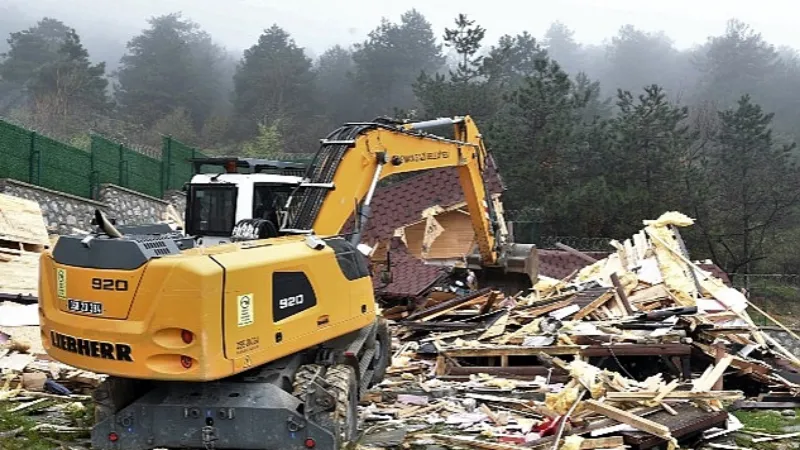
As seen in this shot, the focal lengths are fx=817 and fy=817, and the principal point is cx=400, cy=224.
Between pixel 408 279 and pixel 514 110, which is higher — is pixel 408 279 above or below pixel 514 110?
below

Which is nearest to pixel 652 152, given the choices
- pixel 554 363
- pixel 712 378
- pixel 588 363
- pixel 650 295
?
pixel 650 295

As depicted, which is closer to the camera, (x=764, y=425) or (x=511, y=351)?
(x=764, y=425)

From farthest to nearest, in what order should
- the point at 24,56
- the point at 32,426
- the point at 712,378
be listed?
the point at 24,56 → the point at 712,378 → the point at 32,426

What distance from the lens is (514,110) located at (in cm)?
3422

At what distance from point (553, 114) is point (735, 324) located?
22007mm

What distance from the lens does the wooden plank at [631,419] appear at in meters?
7.45

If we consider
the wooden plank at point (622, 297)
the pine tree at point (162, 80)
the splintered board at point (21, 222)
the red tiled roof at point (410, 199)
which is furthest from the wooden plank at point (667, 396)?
the pine tree at point (162, 80)

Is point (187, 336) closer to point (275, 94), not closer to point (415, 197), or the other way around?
point (415, 197)

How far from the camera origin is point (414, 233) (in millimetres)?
23109

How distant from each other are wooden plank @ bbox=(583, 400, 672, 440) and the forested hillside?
23.5m

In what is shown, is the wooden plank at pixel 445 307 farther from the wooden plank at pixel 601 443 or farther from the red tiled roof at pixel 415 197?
the red tiled roof at pixel 415 197

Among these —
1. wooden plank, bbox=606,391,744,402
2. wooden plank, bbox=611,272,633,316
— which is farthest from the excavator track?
wooden plank, bbox=611,272,633,316

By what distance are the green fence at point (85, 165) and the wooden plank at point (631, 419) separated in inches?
336

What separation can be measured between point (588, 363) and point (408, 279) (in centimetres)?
622
